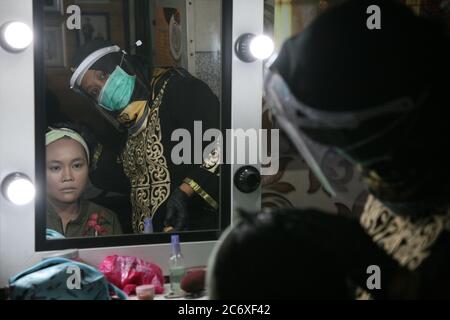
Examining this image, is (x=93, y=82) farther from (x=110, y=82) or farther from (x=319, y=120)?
(x=319, y=120)

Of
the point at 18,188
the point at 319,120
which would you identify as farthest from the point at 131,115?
the point at 319,120

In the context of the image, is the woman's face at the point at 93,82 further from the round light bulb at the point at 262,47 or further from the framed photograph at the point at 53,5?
the round light bulb at the point at 262,47

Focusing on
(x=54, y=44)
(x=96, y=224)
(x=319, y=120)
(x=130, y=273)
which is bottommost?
(x=130, y=273)

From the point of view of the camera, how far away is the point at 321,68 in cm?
59

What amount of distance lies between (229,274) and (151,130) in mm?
717

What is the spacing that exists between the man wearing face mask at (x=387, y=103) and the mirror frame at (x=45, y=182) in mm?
601

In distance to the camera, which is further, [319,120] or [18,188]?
[18,188]

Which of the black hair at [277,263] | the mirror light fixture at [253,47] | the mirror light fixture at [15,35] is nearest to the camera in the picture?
the black hair at [277,263]

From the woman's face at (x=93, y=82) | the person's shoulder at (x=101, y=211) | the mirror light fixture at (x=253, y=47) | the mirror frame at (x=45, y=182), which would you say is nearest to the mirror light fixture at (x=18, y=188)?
the mirror frame at (x=45, y=182)

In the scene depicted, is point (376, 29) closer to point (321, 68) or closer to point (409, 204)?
point (321, 68)

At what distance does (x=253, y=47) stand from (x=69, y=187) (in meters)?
0.52

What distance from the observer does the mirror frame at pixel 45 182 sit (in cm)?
113

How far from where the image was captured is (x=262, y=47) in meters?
1.27

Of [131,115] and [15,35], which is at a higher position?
[15,35]
